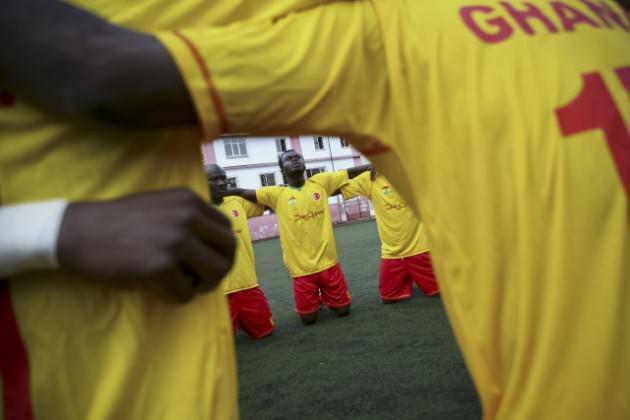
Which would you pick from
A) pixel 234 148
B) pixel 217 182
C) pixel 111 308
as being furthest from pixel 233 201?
pixel 234 148

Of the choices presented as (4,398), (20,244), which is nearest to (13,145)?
(20,244)

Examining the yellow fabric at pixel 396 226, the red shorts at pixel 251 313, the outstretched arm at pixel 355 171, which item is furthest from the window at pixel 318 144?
the red shorts at pixel 251 313

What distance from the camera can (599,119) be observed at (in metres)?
0.62

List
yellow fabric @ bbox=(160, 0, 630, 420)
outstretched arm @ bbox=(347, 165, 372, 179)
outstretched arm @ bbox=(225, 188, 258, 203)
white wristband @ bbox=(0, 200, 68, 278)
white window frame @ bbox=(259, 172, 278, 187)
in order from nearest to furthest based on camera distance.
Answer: white wristband @ bbox=(0, 200, 68, 278), yellow fabric @ bbox=(160, 0, 630, 420), outstretched arm @ bbox=(225, 188, 258, 203), outstretched arm @ bbox=(347, 165, 372, 179), white window frame @ bbox=(259, 172, 278, 187)

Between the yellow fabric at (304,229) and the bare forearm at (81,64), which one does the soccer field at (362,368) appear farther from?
the bare forearm at (81,64)

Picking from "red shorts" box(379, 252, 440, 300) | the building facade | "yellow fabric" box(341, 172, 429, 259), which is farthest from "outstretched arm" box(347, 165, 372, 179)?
the building facade

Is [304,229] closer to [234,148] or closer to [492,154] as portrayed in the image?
[492,154]

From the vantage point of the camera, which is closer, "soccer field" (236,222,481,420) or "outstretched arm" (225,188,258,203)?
"soccer field" (236,222,481,420)

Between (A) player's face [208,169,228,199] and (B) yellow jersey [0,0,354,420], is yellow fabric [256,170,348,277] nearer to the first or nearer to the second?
(A) player's face [208,169,228,199]

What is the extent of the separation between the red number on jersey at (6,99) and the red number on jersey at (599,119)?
0.70 metres

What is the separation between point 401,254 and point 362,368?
7.10 feet

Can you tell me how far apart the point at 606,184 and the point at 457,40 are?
282 mm

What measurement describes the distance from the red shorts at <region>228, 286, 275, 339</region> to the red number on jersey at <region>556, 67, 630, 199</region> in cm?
419

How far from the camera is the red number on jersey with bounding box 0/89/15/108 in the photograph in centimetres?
53
